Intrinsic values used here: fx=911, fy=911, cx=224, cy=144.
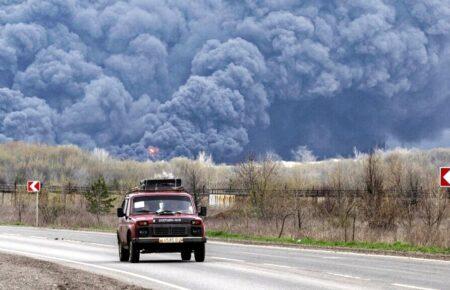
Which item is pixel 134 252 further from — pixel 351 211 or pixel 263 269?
pixel 351 211

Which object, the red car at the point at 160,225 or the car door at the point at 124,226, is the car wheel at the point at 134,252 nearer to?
the red car at the point at 160,225

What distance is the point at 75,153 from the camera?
134000 millimetres

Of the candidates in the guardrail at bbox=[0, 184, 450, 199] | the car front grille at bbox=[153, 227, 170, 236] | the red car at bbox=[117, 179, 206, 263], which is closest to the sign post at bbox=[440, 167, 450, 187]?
the red car at bbox=[117, 179, 206, 263]

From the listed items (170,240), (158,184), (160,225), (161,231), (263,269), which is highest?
(158,184)

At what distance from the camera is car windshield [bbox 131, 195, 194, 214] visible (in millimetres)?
24984

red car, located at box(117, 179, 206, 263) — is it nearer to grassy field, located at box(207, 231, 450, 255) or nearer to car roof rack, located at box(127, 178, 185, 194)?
car roof rack, located at box(127, 178, 185, 194)

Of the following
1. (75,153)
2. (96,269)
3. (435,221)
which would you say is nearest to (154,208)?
(96,269)

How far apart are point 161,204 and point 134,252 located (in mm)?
1596

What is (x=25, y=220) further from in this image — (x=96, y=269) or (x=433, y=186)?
(x=96, y=269)

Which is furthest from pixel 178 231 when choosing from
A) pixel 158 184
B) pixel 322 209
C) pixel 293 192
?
pixel 293 192

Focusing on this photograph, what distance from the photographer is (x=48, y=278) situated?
1805 centimetres

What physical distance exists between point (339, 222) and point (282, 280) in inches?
1117

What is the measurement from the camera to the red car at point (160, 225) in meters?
23.8

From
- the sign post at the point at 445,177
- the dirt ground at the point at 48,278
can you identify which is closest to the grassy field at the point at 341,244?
the sign post at the point at 445,177
